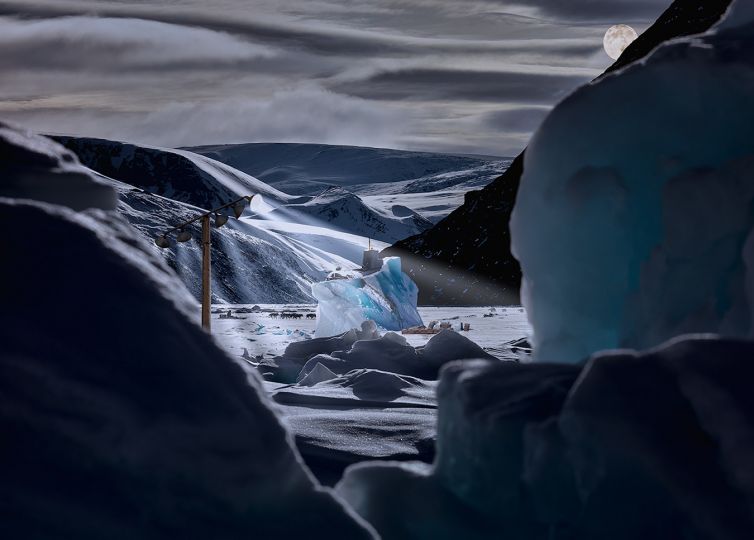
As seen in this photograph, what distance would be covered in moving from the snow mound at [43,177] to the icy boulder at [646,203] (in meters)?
2.49

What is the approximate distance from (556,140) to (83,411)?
10.2 ft

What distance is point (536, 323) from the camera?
6.18 metres

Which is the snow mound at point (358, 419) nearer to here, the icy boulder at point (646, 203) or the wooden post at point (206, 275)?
the wooden post at point (206, 275)

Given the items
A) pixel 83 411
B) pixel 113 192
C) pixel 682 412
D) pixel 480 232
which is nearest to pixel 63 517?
pixel 83 411

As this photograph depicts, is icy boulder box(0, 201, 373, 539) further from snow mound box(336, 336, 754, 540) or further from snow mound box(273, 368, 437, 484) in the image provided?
snow mound box(273, 368, 437, 484)

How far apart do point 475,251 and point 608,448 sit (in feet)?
368

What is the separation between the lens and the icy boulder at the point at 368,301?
28719 millimetres

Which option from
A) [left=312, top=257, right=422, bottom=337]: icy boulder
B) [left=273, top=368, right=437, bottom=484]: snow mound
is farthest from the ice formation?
[left=312, top=257, right=422, bottom=337]: icy boulder

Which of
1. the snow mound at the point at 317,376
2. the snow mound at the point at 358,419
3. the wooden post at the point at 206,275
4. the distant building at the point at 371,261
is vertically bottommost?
the distant building at the point at 371,261

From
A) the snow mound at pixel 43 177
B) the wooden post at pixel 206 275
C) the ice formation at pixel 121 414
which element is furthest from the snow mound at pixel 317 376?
the ice formation at pixel 121 414

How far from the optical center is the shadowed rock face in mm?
105250

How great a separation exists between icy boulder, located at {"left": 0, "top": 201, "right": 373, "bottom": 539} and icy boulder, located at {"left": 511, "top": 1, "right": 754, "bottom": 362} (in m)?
2.24

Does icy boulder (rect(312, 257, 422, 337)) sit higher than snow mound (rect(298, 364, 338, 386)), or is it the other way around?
snow mound (rect(298, 364, 338, 386))

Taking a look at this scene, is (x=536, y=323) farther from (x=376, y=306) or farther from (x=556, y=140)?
(x=376, y=306)
